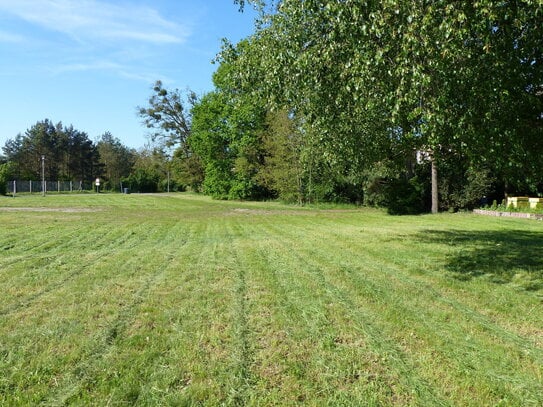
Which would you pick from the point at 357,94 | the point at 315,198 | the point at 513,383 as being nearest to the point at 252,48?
the point at 357,94

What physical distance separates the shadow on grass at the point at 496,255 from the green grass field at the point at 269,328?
0.07 meters

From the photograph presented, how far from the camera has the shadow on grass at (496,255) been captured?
6.82 metres

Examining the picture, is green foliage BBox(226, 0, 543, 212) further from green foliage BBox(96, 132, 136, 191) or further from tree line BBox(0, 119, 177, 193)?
green foliage BBox(96, 132, 136, 191)

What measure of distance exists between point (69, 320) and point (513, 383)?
405 cm

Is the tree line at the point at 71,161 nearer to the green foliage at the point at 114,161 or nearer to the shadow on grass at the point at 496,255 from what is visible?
the green foliage at the point at 114,161

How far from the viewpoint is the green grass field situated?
306 cm

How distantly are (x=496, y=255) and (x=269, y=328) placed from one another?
6.35m

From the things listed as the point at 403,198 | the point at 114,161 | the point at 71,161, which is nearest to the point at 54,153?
the point at 71,161

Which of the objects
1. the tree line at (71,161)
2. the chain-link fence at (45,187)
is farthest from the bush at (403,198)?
the tree line at (71,161)

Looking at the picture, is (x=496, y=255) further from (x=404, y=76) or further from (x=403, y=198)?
(x=403, y=198)

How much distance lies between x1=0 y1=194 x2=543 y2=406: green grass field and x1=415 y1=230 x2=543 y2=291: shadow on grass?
0.07m

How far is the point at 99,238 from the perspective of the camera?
10594mm

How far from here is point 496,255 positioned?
28.4ft

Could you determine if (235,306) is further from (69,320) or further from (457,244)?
(457,244)
